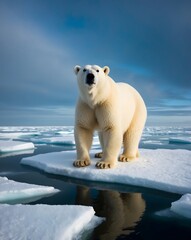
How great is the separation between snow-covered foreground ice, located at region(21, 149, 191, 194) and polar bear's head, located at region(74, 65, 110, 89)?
1260mm

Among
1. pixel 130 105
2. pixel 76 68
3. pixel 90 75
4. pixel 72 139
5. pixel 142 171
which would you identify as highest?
pixel 76 68

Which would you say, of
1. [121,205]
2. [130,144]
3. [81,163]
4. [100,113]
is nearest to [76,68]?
[100,113]

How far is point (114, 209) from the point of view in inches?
98.1

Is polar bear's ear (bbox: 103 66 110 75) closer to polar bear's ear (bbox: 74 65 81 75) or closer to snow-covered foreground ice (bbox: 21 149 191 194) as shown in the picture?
polar bear's ear (bbox: 74 65 81 75)

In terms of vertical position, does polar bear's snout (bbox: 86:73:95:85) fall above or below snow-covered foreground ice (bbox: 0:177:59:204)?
above

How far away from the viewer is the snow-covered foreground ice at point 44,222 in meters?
1.76

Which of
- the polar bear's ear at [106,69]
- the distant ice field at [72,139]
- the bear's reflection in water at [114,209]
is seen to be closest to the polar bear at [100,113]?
the polar bear's ear at [106,69]

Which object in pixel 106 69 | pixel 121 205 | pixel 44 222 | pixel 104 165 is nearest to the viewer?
pixel 44 222

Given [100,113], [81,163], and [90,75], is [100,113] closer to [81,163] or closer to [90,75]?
[90,75]

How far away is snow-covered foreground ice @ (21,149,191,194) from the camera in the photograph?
322 cm

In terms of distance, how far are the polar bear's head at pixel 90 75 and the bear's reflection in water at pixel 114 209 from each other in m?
1.45

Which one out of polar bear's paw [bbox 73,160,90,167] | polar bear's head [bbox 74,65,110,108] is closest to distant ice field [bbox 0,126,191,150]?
polar bear's paw [bbox 73,160,90,167]

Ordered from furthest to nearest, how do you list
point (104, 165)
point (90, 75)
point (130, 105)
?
1. point (130, 105)
2. point (104, 165)
3. point (90, 75)

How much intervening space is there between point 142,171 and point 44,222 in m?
2.08
